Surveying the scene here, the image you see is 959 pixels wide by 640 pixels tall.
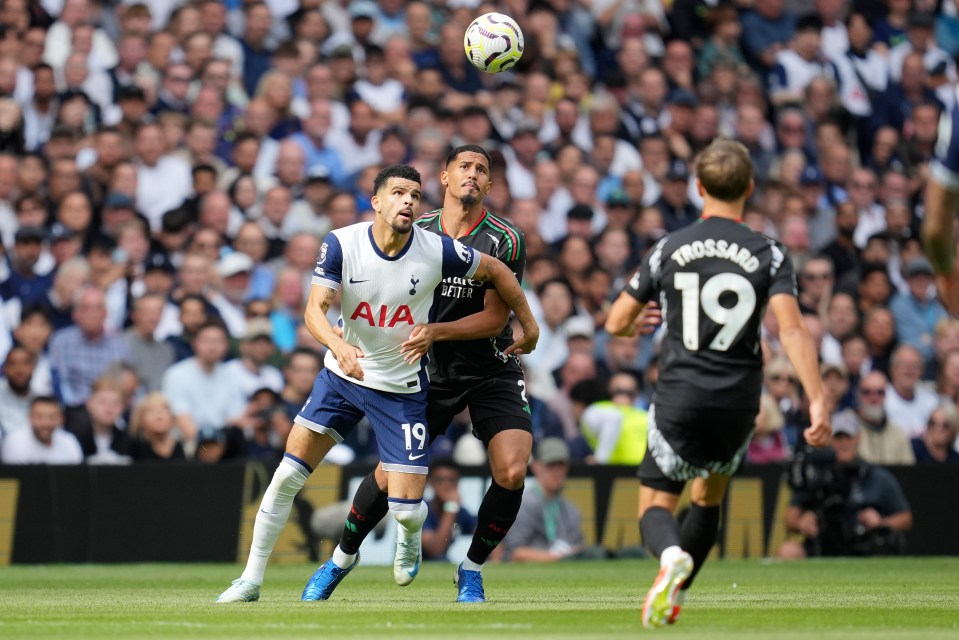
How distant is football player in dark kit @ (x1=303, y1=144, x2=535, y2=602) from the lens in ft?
36.1

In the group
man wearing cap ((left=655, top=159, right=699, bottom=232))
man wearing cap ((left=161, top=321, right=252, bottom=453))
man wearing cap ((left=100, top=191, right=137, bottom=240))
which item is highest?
man wearing cap ((left=655, top=159, right=699, bottom=232))

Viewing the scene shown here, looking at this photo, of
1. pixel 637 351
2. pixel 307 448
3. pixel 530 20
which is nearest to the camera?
pixel 307 448

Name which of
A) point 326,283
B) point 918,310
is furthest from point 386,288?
point 918,310

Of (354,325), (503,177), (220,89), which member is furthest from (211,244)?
(354,325)

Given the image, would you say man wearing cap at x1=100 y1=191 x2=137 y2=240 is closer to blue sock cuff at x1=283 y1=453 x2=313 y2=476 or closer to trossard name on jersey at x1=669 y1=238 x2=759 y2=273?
blue sock cuff at x1=283 y1=453 x2=313 y2=476

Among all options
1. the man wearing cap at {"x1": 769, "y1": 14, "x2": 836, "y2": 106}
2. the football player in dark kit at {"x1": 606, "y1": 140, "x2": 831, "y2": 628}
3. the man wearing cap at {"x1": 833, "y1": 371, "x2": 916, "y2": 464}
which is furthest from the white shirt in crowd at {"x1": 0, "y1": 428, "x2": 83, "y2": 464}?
the man wearing cap at {"x1": 769, "y1": 14, "x2": 836, "y2": 106}

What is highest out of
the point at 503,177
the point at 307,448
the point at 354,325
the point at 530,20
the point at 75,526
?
the point at 530,20

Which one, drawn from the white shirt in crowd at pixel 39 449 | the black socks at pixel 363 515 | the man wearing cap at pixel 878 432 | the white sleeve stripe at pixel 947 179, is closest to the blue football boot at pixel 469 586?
the black socks at pixel 363 515

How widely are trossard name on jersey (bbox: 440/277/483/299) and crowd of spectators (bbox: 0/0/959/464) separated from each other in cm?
554

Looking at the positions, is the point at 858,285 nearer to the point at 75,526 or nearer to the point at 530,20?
the point at 530,20

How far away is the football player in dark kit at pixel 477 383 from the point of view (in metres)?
11.0

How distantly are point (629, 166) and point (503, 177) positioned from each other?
230 centimetres

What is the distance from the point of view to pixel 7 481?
1570cm

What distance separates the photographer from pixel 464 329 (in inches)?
426
